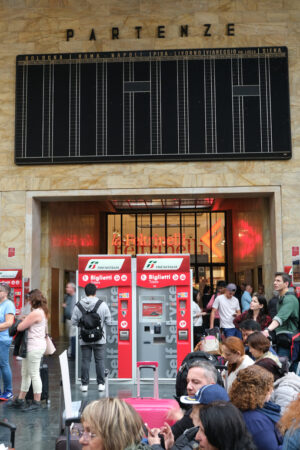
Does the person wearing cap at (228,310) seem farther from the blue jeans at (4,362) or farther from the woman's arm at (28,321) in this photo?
the blue jeans at (4,362)

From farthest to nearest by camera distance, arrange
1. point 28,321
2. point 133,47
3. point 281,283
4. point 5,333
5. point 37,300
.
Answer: point 133,47 < point 5,333 < point 37,300 < point 28,321 < point 281,283

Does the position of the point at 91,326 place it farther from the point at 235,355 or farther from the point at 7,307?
the point at 235,355

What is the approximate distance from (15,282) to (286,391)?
1189 cm

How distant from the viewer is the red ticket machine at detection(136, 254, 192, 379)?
9.47 meters

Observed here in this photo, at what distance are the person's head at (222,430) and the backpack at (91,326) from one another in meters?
6.17

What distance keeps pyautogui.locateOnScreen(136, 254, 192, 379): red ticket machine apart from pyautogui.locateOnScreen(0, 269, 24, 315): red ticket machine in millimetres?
5898

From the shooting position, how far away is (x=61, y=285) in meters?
18.8

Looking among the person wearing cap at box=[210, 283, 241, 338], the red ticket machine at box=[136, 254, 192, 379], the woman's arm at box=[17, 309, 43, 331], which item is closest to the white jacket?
the woman's arm at box=[17, 309, 43, 331]

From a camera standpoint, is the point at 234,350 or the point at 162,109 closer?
the point at 234,350

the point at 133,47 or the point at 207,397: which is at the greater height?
the point at 133,47

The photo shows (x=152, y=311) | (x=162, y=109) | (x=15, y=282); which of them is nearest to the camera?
(x=152, y=311)

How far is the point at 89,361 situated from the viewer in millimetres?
8500

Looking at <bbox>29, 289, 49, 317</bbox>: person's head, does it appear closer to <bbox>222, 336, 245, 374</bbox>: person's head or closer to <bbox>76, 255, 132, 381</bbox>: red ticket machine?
<bbox>76, 255, 132, 381</bbox>: red ticket machine

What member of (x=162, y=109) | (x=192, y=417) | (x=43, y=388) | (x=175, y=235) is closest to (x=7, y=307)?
(x=43, y=388)
